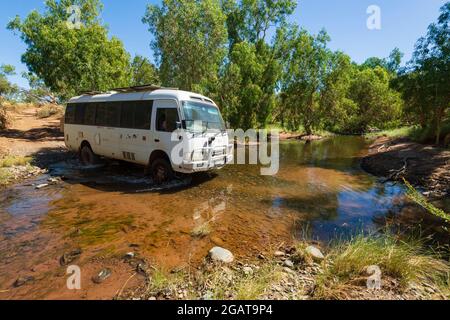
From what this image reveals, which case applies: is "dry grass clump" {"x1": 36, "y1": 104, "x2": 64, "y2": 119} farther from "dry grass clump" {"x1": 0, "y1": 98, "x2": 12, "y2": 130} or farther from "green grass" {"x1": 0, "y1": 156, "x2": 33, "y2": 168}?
"green grass" {"x1": 0, "y1": 156, "x2": 33, "y2": 168}

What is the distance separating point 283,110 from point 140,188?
2741cm

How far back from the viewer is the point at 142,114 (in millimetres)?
9055

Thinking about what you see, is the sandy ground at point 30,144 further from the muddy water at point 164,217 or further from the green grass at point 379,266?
the green grass at point 379,266

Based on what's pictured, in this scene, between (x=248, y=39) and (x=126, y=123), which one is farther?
(x=248, y=39)

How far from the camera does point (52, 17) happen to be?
19344mm

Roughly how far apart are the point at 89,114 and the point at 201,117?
5.60 m

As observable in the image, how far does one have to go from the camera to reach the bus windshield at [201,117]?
26.8ft

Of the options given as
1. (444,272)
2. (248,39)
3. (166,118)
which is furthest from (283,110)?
(444,272)

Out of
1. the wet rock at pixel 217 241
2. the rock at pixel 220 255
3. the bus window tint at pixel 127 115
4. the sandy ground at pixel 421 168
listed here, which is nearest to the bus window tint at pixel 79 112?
the bus window tint at pixel 127 115

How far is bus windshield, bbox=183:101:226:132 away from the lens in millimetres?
8169

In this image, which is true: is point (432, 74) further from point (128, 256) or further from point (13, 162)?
point (13, 162)

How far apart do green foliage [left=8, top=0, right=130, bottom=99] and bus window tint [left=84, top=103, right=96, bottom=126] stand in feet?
22.8
